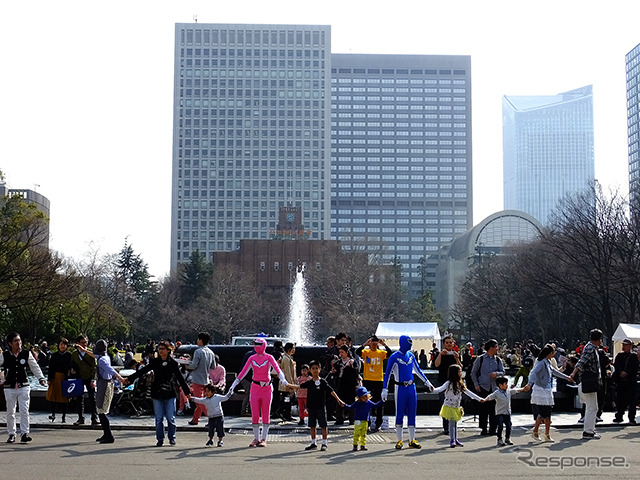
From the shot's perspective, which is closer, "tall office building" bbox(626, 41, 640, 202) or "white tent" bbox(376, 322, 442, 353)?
"white tent" bbox(376, 322, 442, 353)

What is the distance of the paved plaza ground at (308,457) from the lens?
1127cm

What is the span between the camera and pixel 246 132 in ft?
598

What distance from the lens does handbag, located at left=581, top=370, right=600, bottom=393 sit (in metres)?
16.1

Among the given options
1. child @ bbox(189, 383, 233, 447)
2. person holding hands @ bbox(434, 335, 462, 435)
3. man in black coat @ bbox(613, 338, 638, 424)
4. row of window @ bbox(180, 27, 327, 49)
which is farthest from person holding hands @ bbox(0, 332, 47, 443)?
row of window @ bbox(180, 27, 327, 49)

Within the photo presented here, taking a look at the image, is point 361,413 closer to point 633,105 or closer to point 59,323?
point 59,323

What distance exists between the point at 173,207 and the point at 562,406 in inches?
6426

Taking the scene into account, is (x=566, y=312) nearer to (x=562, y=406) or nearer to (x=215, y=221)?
(x=562, y=406)

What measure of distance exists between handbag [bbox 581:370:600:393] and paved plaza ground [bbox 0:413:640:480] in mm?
953

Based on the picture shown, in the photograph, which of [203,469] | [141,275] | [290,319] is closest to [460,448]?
[203,469]

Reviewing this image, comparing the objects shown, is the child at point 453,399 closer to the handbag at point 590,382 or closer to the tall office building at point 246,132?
the handbag at point 590,382

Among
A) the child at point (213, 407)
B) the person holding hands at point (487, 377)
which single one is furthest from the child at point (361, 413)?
the person holding hands at point (487, 377)

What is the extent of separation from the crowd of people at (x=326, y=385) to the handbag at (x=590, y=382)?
0.06 feet

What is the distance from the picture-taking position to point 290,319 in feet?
347

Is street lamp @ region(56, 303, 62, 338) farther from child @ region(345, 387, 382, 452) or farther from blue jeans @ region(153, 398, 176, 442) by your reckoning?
child @ region(345, 387, 382, 452)
